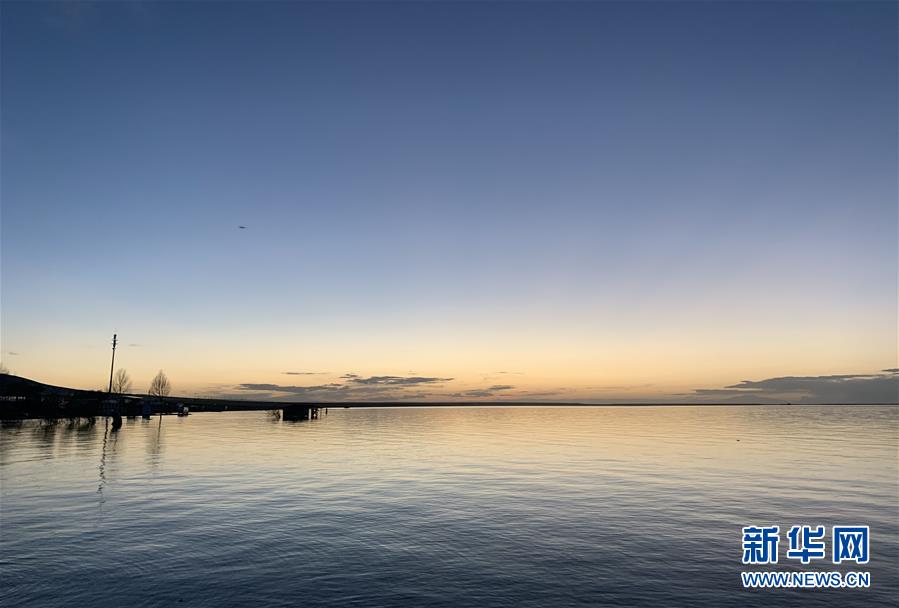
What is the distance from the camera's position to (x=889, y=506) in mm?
37375

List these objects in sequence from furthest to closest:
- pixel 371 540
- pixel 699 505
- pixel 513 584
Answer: pixel 699 505 < pixel 371 540 < pixel 513 584

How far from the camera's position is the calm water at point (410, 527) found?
66.1ft

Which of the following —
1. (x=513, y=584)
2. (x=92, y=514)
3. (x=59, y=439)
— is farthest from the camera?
(x=59, y=439)

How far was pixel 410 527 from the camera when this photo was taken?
2978cm

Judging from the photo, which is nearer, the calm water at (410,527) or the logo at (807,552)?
the calm water at (410,527)

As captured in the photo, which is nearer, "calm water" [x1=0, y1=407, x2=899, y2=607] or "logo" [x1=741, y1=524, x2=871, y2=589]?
"calm water" [x1=0, y1=407, x2=899, y2=607]

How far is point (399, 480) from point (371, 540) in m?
20.2

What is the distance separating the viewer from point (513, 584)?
2089 cm

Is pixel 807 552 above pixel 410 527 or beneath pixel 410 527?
beneath

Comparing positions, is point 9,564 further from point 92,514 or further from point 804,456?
point 804,456

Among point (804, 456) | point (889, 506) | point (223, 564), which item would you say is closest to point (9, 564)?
point (223, 564)

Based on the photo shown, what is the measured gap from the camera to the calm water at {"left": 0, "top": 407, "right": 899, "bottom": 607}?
20.2 meters

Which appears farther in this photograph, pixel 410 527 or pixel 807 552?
pixel 410 527

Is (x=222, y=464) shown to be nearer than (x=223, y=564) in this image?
No
